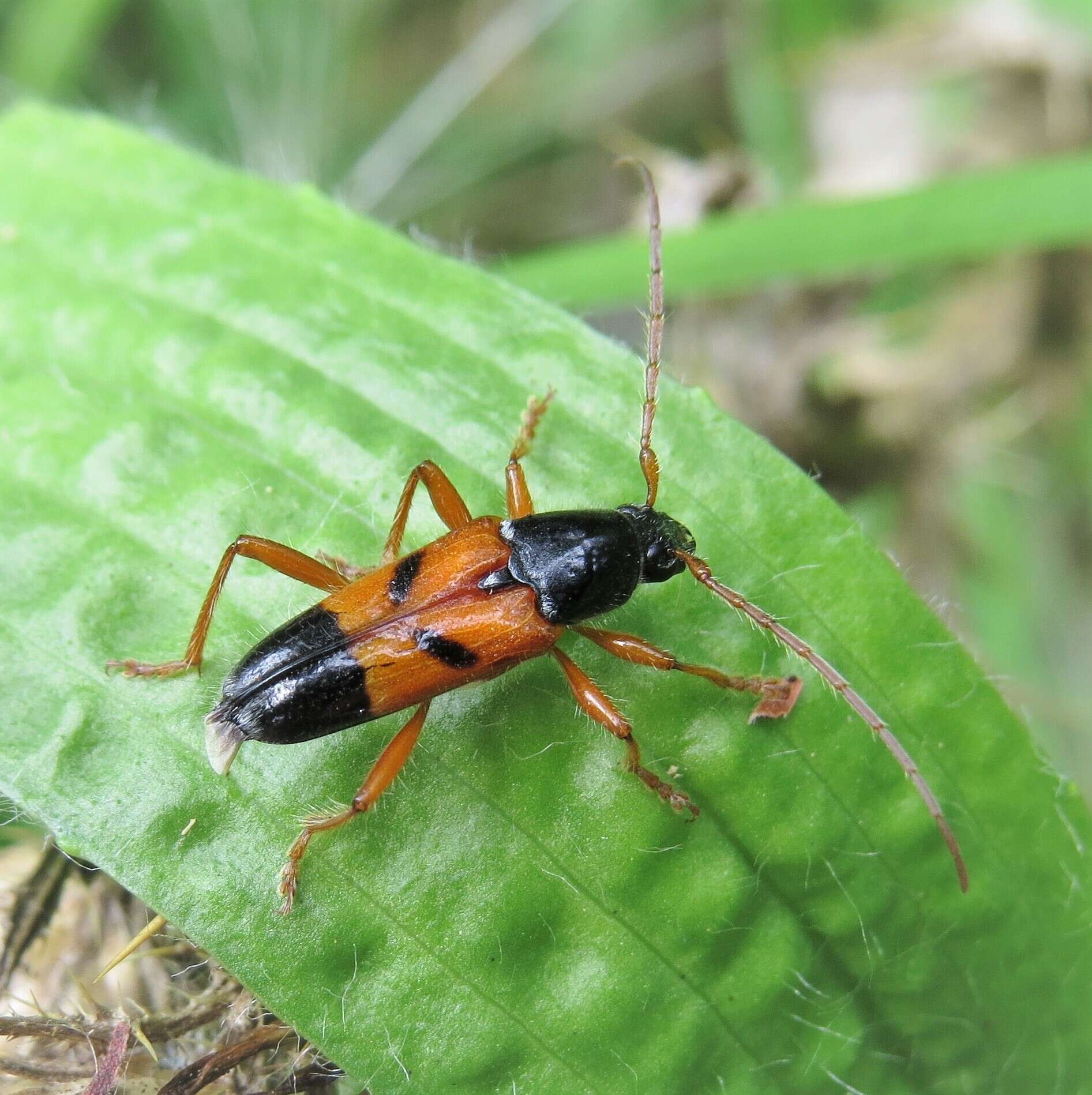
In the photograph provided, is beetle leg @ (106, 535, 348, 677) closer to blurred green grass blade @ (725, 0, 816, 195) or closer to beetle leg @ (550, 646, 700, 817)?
beetle leg @ (550, 646, 700, 817)

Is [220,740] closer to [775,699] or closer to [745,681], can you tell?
[745,681]

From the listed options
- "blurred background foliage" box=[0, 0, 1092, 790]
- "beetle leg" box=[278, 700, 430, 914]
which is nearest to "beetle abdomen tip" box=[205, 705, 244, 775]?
"beetle leg" box=[278, 700, 430, 914]

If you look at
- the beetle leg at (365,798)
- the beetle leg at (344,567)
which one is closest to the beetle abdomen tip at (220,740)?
the beetle leg at (365,798)

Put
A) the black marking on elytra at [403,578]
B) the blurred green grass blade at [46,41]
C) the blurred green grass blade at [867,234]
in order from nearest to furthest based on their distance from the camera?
1. the black marking on elytra at [403,578]
2. the blurred green grass blade at [867,234]
3. the blurred green grass blade at [46,41]

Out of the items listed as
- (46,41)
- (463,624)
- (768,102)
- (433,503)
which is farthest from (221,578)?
(46,41)

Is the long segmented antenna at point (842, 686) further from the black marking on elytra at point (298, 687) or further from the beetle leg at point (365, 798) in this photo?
the black marking on elytra at point (298, 687)

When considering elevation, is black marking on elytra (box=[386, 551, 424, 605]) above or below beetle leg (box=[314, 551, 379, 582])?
below
